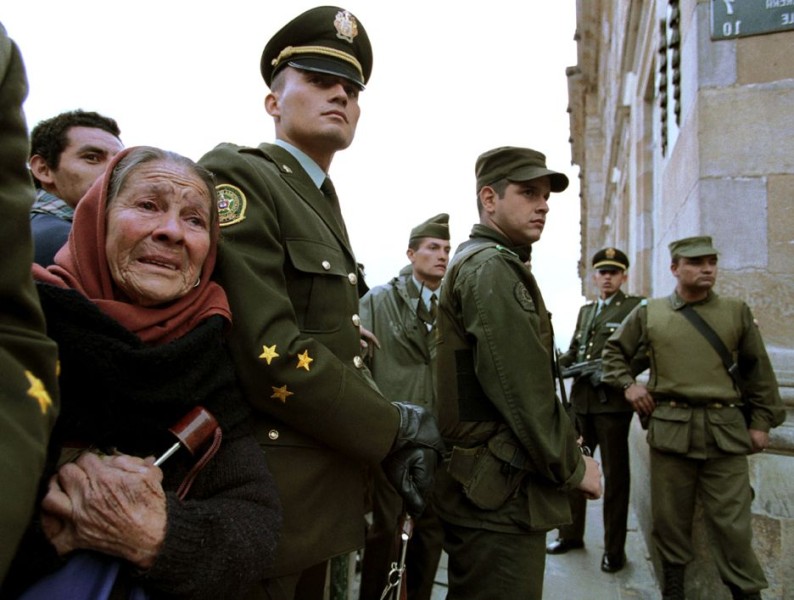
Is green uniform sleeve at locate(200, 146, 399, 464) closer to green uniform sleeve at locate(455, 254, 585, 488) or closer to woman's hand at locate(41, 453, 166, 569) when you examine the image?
woman's hand at locate(41, 453, 166, 569)

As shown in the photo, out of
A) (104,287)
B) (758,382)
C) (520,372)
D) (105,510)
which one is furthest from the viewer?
(758,382)

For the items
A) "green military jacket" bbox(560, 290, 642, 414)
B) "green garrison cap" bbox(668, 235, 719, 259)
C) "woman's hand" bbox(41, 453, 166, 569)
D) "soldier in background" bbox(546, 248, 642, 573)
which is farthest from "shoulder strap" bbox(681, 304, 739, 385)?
"woman's hand" bbox(41, 453, 166, 569)

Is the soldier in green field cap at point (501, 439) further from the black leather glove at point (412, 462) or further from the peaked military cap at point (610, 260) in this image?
the peaked military cap at point (610, 260)

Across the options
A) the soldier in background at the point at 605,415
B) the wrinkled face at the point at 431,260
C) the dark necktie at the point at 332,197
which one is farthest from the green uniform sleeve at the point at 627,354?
the dark necktie at the point at 332,197

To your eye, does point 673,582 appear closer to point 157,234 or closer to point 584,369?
point 584,369

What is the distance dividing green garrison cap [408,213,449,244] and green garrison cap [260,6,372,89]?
11.8 ft

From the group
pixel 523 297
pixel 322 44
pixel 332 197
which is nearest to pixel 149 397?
pixel 332 197

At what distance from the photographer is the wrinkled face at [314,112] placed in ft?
6.37

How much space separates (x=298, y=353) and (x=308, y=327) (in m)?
0.19

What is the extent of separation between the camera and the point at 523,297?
241 centimetres

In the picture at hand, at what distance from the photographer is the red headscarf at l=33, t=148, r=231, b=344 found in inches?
48.6

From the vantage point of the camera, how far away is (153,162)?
1392 mm

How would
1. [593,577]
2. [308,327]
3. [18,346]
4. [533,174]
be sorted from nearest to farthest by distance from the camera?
[18,346]
[308,327]
[533,174]
[593,577]

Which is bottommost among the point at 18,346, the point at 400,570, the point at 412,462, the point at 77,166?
the point at 400,570
